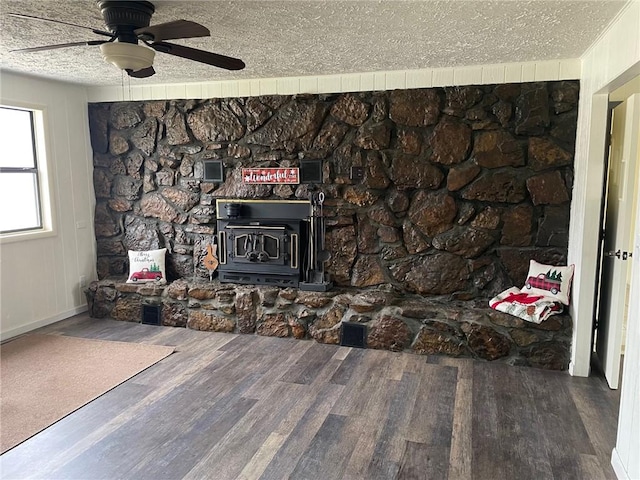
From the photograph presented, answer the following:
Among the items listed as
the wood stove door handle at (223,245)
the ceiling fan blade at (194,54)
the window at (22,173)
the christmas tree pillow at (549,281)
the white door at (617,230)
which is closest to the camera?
the ceiling fan blade at (194,54)

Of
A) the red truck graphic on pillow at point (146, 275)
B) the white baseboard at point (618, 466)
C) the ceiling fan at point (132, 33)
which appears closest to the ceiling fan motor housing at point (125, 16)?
the ceiling fan at point (132, 33)

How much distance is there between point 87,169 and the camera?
5129mm

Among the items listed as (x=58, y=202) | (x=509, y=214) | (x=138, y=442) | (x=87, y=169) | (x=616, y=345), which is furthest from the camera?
(x=87, y=169)

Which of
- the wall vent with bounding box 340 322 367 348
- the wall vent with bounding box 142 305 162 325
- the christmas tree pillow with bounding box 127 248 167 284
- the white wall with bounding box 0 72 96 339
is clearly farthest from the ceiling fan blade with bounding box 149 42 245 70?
the wall vent with bounding box 142 305 162 325

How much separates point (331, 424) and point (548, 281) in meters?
2.12

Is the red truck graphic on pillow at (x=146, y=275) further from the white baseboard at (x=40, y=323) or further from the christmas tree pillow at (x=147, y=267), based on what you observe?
the white baseboard at (x=40, y=323)

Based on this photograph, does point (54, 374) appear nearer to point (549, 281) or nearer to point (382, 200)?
point (382, 200)

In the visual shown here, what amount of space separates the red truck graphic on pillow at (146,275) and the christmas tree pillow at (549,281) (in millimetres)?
3528

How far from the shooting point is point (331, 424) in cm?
288

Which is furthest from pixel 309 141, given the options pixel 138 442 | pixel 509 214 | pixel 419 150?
pixel 138 442

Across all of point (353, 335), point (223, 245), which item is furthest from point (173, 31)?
point (353, 335)

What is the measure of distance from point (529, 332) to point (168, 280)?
3.53 metres

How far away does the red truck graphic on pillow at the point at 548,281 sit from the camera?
12.2 ft

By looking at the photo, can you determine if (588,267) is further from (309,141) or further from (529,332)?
(309,141)
